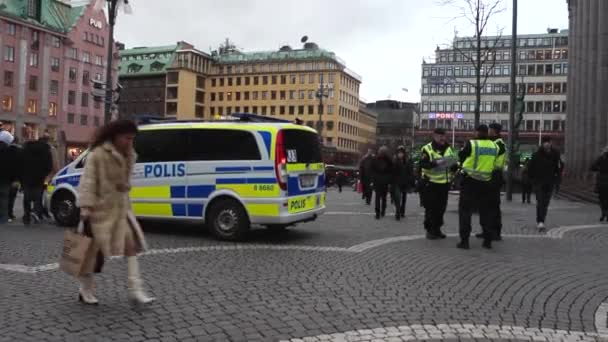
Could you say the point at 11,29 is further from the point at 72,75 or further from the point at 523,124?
the point at 523,124

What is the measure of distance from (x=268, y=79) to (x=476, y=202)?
116857mm

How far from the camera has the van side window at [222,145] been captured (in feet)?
33.3

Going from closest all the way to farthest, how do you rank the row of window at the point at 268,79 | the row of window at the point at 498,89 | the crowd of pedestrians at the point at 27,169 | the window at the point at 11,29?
the crowd of pedestrians at the point at 27,169
the window at the point at 11,29
the row of window at the point at 498,89
the row of window at the point at 268,79

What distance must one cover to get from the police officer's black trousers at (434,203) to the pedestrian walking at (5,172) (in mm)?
7889

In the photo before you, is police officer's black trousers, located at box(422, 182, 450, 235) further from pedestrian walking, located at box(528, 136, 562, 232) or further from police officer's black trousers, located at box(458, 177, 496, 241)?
pedestrian walking, located at box(528, 136, 562, 232)

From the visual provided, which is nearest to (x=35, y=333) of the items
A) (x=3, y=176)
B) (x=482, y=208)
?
(x=482, y=208)

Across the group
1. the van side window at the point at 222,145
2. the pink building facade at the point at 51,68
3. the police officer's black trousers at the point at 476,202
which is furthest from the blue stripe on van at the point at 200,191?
the pink building facade at the point at 51,68

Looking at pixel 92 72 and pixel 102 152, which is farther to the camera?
pixel 92 72

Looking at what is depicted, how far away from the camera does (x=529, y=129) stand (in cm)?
11075

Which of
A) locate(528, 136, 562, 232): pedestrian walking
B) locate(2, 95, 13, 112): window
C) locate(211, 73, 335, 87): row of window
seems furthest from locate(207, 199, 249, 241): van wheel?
locate(211, 73, 335, 87): row of window

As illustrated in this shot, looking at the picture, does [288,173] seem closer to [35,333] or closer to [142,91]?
[35,333]

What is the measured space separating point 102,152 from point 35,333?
5.47 feet

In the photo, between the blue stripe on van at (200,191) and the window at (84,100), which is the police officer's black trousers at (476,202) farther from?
the window at (84,100)

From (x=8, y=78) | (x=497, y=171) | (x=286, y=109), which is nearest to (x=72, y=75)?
(x=8, y=78)
